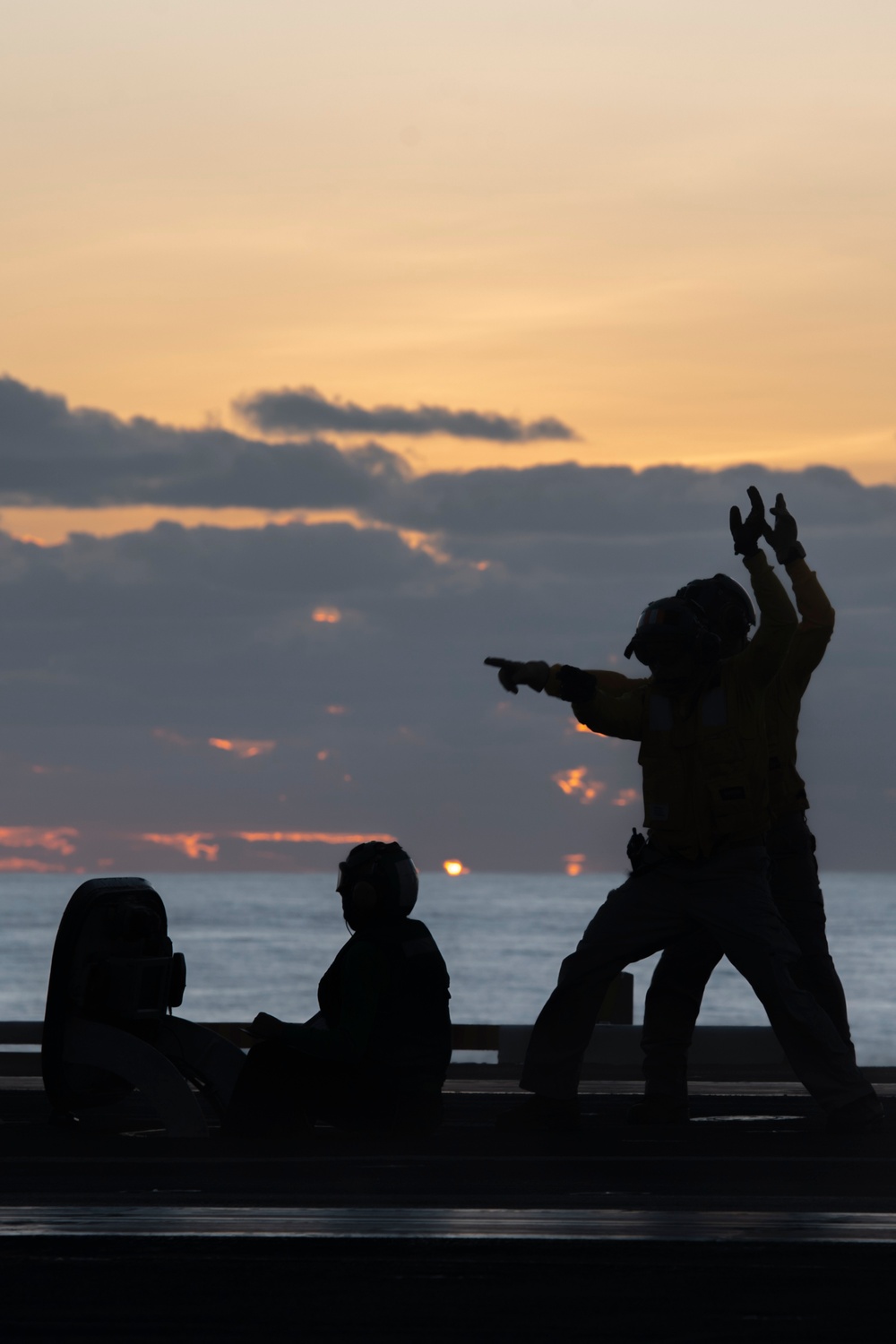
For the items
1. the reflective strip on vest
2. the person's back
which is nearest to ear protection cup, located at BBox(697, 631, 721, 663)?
the reflective strip on vest

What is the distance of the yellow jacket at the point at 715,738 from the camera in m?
9.06

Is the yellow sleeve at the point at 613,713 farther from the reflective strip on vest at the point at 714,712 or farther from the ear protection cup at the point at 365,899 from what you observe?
the ear protection cup at the point at 365,899

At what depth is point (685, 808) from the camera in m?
9.12

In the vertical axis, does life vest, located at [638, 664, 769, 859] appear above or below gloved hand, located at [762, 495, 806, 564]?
below

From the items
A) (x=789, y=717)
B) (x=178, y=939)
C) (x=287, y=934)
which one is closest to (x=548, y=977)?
(x=178, y=939)

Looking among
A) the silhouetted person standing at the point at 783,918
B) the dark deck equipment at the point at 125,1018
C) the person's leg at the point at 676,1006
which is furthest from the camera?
the person's leg at the point at 676,1006

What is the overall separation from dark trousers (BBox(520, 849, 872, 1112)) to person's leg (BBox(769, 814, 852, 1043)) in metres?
0.47

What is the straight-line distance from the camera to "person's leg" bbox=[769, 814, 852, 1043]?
962cm

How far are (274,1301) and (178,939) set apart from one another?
145 metres

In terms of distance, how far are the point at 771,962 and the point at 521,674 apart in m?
1.55

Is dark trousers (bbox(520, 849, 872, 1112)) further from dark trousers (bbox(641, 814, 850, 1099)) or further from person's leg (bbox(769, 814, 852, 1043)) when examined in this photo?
person's leg (bbox(769, 814, 852, 1043))

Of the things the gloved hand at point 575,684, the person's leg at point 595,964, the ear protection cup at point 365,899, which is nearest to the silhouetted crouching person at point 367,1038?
the ear protection cup at point 365,899

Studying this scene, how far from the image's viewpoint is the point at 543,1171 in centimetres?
737

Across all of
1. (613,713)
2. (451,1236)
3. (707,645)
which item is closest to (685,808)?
(613,713)
